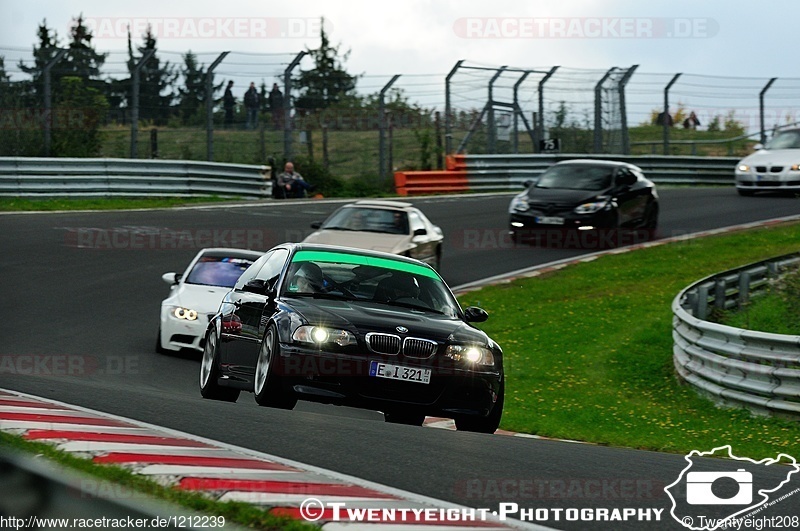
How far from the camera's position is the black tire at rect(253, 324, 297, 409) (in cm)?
875

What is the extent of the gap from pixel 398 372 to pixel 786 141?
2425 cm

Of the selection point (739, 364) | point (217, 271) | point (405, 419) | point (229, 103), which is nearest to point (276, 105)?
point (229, 103)

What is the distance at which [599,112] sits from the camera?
115ft

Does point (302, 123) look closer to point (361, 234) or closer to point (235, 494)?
point (361, 234)

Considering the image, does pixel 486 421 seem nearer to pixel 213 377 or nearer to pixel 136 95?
pixel 213 377

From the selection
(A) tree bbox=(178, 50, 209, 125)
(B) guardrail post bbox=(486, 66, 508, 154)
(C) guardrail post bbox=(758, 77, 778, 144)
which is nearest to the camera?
(A) tree bbox=(178, 50, 209, 125)

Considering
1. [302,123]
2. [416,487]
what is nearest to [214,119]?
[302,123]

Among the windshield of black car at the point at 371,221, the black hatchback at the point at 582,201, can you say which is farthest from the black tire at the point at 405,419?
the black hatchback at the point at 582,201

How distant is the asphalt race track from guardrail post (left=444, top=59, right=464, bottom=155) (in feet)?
8.46

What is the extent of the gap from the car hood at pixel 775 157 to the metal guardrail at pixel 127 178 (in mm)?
12253

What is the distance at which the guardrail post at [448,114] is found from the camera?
32.9 meters

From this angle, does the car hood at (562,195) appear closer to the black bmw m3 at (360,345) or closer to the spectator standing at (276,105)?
the spectator standing at (276,105)

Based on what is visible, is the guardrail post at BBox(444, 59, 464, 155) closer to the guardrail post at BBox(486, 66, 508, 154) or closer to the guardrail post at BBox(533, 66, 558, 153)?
the guardrail post at BBox(486, 66, 508, 154)

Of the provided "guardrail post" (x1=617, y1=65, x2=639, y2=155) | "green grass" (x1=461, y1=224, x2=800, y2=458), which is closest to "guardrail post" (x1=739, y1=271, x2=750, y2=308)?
"green grass" (x1=461, y1=224, x2=800, y2=458)
